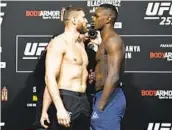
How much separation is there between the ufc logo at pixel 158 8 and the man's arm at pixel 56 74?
1.23m

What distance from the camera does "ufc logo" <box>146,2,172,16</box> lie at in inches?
190

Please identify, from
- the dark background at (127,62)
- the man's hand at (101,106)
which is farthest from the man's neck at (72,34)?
the dark background at (127,62)

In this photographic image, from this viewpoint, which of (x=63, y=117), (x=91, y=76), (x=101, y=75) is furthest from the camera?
(x=91, y=76)

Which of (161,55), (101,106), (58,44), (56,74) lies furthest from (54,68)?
(161,55)

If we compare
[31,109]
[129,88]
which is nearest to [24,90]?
[31,109]

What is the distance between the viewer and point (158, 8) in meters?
4.82

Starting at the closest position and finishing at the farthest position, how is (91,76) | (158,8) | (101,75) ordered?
(101,75)
(91,76)
(158,8)

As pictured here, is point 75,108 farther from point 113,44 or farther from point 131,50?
point 131,50

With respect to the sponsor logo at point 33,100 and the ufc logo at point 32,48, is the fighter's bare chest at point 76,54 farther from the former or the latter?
the sponsor logo at point 33,100

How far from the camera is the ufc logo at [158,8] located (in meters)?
4.82

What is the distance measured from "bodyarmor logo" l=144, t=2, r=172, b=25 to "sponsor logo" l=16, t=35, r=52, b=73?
3.08 feet

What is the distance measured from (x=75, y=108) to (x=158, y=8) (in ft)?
4.76

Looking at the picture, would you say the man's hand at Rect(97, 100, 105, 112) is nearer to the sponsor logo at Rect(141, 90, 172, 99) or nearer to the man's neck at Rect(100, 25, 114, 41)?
the man's neck at Rect(100, 25, 114, 41)

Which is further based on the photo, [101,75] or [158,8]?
[158,8]
